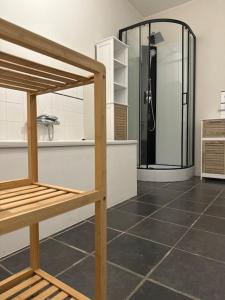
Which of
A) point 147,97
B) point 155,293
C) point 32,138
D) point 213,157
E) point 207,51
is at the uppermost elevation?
point 207,51

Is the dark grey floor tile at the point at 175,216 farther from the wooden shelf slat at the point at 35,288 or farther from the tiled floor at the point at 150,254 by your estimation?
the wooden shelf slat at the point at 35,288

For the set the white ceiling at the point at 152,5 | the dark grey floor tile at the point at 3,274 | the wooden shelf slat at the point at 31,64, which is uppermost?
the white ceiling at the point at 152,5

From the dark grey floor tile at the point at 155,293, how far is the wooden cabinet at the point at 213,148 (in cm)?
233

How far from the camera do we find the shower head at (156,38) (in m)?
3.36

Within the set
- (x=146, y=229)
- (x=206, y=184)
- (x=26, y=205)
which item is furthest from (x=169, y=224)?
(x=206, y=184)

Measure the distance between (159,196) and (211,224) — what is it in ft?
2.49

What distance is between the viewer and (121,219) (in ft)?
5.49

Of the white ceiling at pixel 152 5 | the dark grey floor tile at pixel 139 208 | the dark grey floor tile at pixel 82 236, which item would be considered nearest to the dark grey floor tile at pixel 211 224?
the dark grey floor tile at pixel 139 208

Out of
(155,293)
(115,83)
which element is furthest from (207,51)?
(155,293)

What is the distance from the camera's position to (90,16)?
2725mm

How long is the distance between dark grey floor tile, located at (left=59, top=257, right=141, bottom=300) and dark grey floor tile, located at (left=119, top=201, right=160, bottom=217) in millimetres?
769

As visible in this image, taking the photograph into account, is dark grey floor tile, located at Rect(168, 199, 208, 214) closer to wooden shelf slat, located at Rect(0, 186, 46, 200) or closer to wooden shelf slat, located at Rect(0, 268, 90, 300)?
wooden shelf slat, located at Rect(0, 268, 90, 300)

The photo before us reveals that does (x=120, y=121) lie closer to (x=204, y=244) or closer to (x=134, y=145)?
(x=134, y=145)

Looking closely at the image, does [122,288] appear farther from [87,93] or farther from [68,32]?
[68,32]
